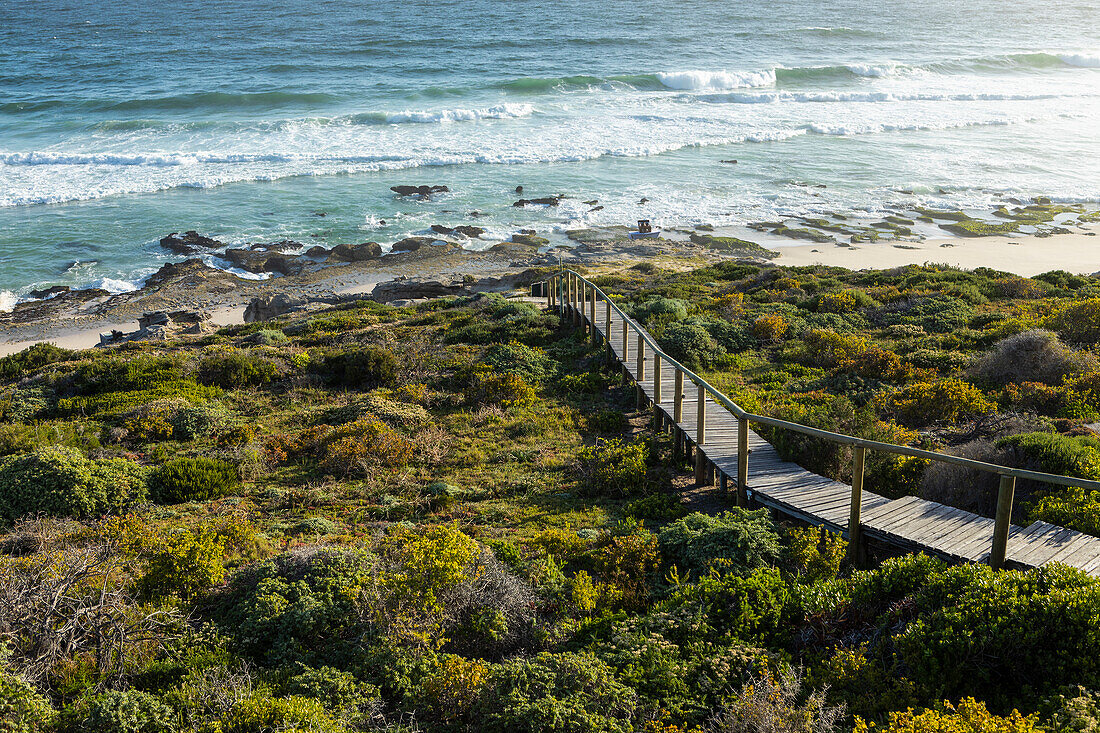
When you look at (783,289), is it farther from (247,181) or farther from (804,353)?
(247,181)

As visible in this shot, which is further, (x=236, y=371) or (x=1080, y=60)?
(x=1080, y=60)

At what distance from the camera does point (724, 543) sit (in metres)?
6.62

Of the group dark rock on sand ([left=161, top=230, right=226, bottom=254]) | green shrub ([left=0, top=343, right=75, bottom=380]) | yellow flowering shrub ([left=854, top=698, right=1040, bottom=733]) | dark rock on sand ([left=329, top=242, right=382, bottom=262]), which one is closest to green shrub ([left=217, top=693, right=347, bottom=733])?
yellow flowering shrub ([left=854, top=698, right=1040, bottom=733])

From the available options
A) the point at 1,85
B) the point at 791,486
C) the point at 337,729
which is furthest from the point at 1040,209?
the point at 1,85

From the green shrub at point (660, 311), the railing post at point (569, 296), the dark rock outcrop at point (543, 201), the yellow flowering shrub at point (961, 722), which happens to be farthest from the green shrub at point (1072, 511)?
the dark rock outcrop at point (543, 201)

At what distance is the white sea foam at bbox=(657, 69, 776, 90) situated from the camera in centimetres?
5675

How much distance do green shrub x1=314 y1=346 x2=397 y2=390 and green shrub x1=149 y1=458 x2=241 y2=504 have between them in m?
4.16

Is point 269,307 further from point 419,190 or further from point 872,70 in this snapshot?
point 872,70

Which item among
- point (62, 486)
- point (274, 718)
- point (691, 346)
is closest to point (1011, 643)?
point (274, 718)

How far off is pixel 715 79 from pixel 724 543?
57131mm

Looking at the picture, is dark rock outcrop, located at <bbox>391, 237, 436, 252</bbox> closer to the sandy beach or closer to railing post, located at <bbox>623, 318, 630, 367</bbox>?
the sandy beach

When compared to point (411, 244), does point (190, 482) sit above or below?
above

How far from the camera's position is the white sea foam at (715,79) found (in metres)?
56.8

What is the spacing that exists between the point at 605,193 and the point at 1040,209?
17.5m
